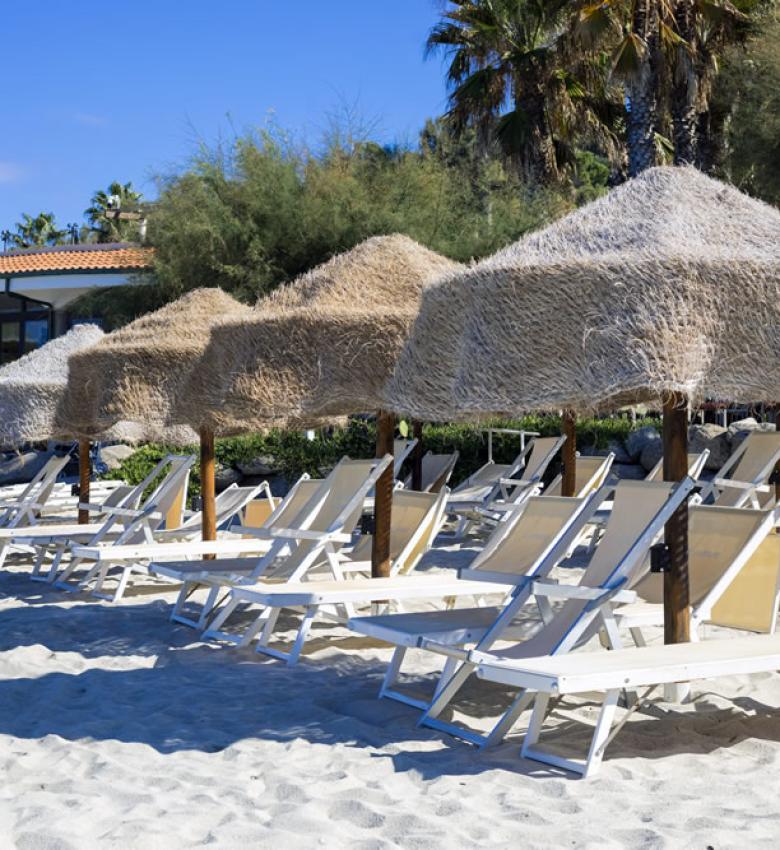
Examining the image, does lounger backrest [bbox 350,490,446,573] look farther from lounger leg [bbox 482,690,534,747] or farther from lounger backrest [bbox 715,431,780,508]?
lounger backrest [bbox 715,431,780,508]

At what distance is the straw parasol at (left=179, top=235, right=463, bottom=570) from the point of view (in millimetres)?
6035

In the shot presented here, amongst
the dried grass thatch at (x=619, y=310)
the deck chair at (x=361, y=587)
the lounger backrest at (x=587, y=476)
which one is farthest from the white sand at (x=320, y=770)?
the lounger backrest at (x=587, y=476)

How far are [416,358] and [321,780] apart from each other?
1759mm

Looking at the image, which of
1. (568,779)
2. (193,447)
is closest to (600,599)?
(568,779)

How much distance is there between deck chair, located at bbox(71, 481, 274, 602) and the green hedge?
254 inches

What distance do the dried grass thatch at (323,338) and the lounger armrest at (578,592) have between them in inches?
64.6

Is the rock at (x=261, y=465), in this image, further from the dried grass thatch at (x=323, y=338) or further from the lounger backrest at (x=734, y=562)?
the lounger backrest at (x=734, y=562)

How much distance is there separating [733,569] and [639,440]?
10974mm

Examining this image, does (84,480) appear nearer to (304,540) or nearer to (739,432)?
(304,540)

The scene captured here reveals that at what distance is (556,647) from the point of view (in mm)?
4426

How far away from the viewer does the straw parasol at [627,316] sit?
13.1 ft

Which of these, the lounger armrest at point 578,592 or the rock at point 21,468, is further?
the rock at point 21,468

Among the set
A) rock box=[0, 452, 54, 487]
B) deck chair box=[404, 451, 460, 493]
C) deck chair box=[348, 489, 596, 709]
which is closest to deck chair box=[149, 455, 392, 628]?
deck chair box=[348, 489, 596, 709]

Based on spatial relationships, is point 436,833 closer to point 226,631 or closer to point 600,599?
point 600,599
